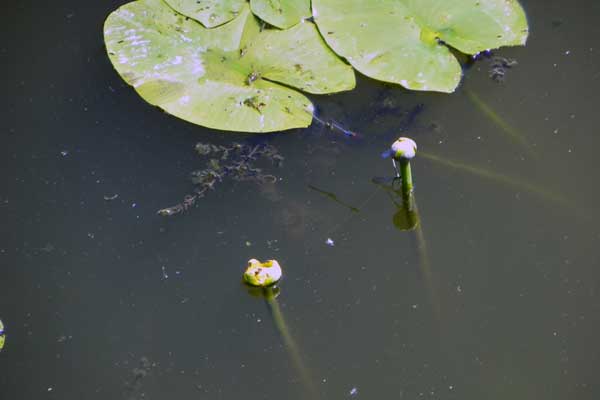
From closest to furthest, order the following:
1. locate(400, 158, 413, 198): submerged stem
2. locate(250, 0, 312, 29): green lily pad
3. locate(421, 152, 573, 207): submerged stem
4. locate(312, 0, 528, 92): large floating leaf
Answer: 1. locate(400, 158, 413, 198): submerged stem
2. locate(421, 152, 573, 207): submerged stem
3. locate(312, 0, 528, 92): large floating leaf
4. locate(250, 0, 312, 29): green lily pad

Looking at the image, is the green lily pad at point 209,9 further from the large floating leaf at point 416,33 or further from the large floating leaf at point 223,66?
the large floating leaf at point 416,33

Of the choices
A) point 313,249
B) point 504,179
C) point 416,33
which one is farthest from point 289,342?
point 416,33

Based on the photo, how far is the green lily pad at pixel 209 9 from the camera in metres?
2.58

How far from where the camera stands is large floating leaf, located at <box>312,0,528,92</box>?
2496 millimetres

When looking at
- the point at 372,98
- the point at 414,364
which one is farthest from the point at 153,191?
the point at 414,364

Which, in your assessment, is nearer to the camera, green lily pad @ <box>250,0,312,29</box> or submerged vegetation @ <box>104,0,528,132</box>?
submerged vegetation @ <box>104,0,528,132</box>

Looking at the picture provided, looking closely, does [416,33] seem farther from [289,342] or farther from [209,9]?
[289,342]

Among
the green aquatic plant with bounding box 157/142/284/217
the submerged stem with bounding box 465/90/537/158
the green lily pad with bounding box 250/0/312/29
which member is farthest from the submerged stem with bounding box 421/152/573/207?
the green lily pad with bounding box 250/0/312/29

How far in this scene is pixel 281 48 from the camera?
2545mm

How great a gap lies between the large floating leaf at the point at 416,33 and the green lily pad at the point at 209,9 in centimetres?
30

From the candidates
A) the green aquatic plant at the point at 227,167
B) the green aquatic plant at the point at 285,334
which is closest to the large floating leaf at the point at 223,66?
the green aquatic plant at the point at 227,167

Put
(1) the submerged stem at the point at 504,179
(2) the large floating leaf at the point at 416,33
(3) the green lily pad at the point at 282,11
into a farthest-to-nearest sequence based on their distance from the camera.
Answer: (3) the green lily pad at the point at 282,11 < (2) the large floating leaf at the point at 416,33 < (1) the submerged stem at the point at 504,179

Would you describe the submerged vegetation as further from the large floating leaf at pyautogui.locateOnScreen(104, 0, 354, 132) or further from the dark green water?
the dark green water

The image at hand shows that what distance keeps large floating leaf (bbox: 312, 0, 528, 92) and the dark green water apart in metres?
0.12
